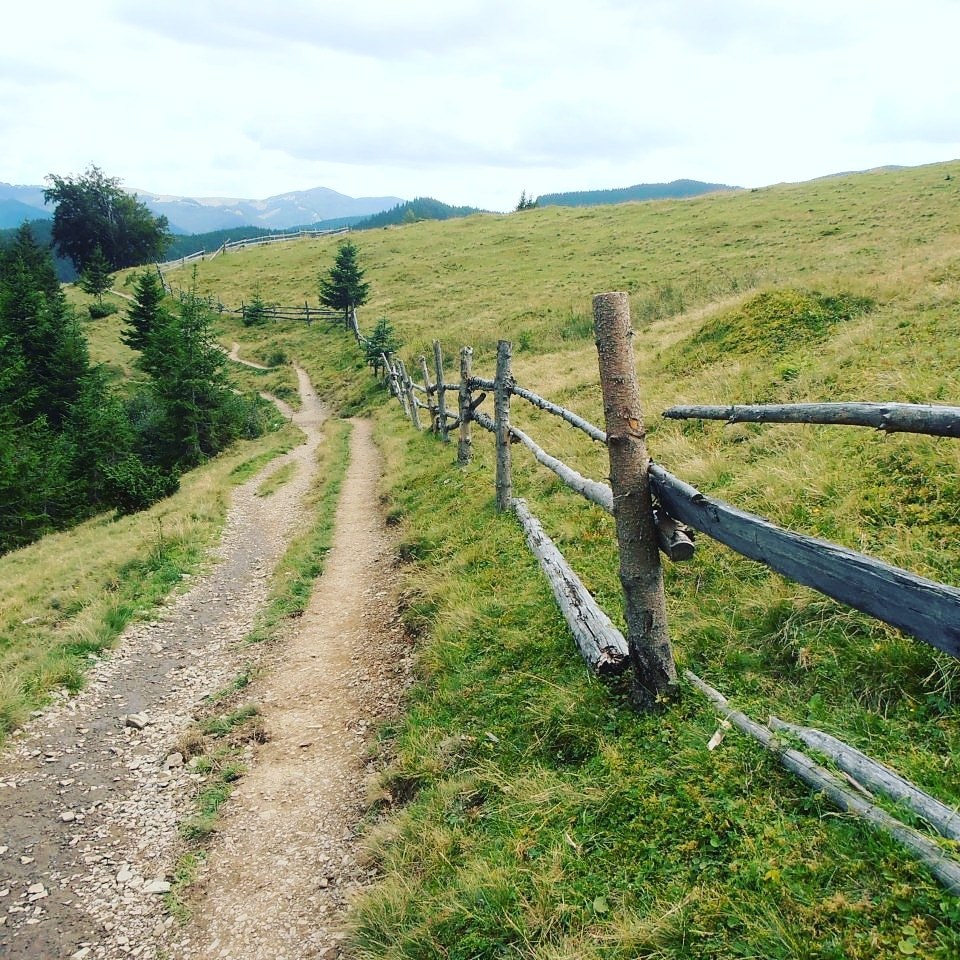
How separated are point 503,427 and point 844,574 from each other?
21.9ft

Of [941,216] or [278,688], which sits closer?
[278,688]

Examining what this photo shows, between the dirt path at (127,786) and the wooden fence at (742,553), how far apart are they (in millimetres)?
2566

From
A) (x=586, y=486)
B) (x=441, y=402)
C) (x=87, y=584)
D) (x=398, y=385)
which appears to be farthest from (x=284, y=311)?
(x=586, y=486)

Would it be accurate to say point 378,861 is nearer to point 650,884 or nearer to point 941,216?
point 650,884

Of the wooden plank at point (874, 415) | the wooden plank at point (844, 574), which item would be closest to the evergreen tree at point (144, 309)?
the wooden plank at point (874, 415)

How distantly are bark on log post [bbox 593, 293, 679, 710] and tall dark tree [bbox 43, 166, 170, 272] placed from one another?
3275 inches

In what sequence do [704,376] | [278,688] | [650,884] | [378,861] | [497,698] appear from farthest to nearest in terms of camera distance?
[704,376] → [278,688] → [497,698] → [378,861] → [650,884]

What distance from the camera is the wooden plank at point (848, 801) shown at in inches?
83.7

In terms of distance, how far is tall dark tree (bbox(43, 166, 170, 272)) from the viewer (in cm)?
6950

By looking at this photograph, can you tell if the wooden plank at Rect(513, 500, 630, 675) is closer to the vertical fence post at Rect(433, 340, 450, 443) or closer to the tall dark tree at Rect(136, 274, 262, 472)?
the vertical fence post at Rect(433, 340, 450, 443)

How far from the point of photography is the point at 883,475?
5.14 meters

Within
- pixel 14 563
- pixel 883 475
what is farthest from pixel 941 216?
pixel 14 563

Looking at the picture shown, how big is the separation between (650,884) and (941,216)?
34.1 metres

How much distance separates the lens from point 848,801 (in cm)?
252
